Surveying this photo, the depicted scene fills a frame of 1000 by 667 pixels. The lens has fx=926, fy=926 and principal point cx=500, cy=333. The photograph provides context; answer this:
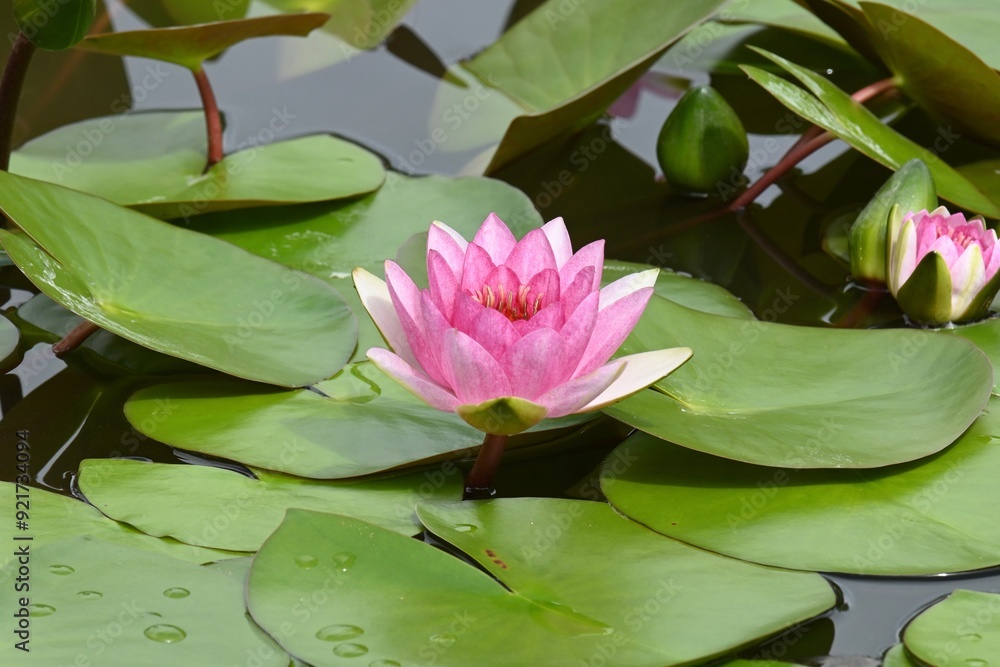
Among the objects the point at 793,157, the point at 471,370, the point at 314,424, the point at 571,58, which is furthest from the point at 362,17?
the point at 471,370

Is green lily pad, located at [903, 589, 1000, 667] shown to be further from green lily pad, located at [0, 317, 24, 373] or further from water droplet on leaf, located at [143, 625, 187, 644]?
green lily pad, located at [0, 317, 24, 373]

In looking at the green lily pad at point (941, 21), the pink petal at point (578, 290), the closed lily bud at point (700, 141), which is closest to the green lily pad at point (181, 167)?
the closed lily bud at point (700, 141)

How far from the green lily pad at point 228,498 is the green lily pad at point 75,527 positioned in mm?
11

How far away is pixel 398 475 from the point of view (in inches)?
50.5

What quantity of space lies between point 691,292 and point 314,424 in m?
0.73

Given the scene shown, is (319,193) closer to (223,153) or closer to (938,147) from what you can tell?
(223,153)

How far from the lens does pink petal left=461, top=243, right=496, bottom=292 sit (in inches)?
45.6

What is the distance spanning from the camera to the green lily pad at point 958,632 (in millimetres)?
1020

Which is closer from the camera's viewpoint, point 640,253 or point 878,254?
point 878,254

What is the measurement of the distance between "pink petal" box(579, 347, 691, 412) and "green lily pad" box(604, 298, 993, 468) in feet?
0.28

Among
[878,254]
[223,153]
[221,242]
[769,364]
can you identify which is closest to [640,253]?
[878,254]

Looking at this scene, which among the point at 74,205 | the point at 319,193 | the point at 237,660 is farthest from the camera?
the point at 319,193

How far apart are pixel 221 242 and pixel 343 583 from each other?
737 millimetres

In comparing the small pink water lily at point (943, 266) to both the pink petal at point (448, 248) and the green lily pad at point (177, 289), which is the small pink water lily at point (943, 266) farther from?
the green lily pad at point (177, 289)
